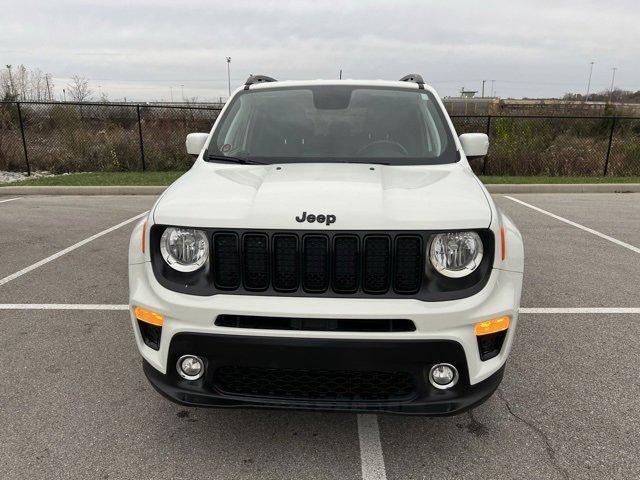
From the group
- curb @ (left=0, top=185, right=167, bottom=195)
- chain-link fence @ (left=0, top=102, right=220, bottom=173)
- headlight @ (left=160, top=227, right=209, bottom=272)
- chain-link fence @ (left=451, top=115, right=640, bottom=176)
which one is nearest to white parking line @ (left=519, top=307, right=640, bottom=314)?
headlight @ (left=160, top=227, right=209, bottom=272)

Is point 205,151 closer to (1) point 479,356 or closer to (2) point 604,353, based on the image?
(1) point 479,356

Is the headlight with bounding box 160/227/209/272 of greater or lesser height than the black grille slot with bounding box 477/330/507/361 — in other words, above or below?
above

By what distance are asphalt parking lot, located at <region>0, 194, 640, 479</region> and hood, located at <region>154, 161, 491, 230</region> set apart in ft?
3.85

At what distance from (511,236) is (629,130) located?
682 inches

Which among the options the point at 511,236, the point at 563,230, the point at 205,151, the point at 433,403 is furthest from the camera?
the point at 563,230

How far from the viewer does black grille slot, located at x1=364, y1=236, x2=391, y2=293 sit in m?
2.25

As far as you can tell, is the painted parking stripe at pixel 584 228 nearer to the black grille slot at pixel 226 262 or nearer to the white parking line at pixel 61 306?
the black grille slot at pixel 226 262

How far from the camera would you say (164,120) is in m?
15.1

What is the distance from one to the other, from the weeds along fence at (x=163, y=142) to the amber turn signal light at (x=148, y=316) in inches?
466

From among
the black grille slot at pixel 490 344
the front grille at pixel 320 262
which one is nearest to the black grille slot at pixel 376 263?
the front grille at pixel 320 262

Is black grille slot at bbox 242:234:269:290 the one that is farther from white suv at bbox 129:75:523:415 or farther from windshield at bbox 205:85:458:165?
windshield at bbox 205:85:458:165

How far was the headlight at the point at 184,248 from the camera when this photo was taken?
7.66 feet

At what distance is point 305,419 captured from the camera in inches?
110

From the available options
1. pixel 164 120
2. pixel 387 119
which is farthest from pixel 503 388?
pixel 164 120
